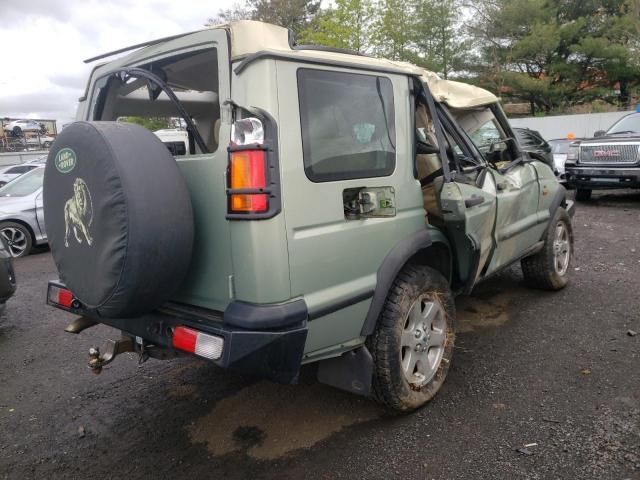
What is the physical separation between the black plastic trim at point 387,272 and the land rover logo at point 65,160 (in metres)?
1.60

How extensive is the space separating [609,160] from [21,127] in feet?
126

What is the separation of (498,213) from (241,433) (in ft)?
7.60

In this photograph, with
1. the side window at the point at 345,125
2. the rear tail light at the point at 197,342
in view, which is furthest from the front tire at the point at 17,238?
the side window at the point at 345,125

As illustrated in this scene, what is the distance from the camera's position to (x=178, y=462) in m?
2.70

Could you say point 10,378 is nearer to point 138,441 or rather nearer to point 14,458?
point 14,458

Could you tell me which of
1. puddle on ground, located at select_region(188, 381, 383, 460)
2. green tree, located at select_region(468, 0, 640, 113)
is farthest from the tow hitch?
green tree, located at select_region(468, 0, 640, 113)

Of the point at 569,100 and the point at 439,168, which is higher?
the point at 569,100

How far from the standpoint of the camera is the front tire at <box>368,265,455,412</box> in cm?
278

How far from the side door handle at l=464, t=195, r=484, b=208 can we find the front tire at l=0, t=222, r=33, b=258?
7985mm

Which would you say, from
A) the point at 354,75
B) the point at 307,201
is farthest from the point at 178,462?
the point at 354,75

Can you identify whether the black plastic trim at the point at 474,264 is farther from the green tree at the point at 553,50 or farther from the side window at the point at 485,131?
the green tree at the point at 553,50

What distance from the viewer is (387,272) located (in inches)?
107

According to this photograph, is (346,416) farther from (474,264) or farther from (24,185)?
(24,185)

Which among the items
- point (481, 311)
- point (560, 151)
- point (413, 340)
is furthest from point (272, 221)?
point (560, 151)
